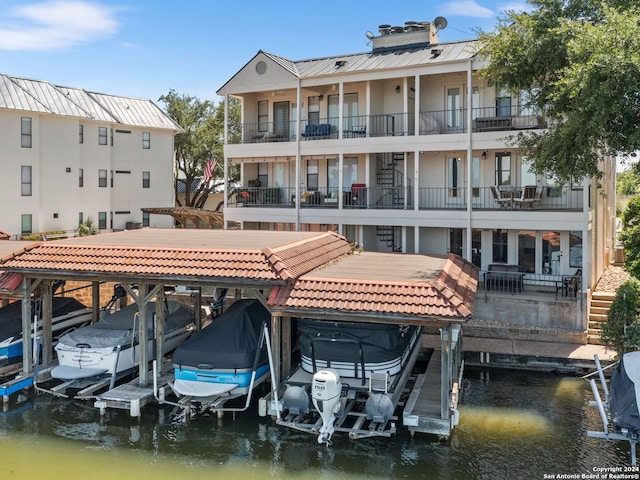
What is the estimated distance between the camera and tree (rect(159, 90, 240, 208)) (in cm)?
5388

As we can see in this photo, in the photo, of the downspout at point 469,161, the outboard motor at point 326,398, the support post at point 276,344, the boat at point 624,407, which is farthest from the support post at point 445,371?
the downspout at point 469,161

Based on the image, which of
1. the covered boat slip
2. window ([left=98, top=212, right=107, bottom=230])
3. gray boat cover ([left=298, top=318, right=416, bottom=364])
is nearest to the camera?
the covered boat slip

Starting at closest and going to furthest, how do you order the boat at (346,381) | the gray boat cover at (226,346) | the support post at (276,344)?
1. the boat at (346,381)
2. the support post at (276,344)
3. the gray boat cover at (226,346)

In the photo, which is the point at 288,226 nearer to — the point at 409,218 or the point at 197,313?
the point at 409,218

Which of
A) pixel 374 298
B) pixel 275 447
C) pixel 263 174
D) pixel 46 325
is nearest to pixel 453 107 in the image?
pixel 263 174

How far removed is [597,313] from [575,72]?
9.89 metres

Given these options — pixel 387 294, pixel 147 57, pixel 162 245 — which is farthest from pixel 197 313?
pixel 147 57

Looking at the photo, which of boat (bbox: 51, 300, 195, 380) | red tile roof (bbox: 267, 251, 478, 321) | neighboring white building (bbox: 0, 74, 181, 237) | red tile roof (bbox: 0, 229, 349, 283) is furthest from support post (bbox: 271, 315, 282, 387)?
neighboring white building (bbox: 0, 74, 181, 237)

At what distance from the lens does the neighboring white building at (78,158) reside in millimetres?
38344

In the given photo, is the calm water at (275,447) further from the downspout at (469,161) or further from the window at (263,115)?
the window at (263,115)

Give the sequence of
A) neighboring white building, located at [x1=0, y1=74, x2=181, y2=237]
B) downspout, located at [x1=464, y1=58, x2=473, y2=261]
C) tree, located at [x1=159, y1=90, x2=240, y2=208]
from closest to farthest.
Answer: downspout, located at [x1=464, y1=58, x2=473, y2=261] < neighboring white building, located at [x1=0, y1=74, x2=181, y2=237] < tree, located at [x1=159, y1=90, x2=240, y2=208]

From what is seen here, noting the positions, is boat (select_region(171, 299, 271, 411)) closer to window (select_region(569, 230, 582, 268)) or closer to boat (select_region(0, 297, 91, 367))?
boat (select_region(0, 297, 91, 367))

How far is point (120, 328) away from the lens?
19.9 metres

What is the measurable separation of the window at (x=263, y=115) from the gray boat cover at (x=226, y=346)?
16035mm
